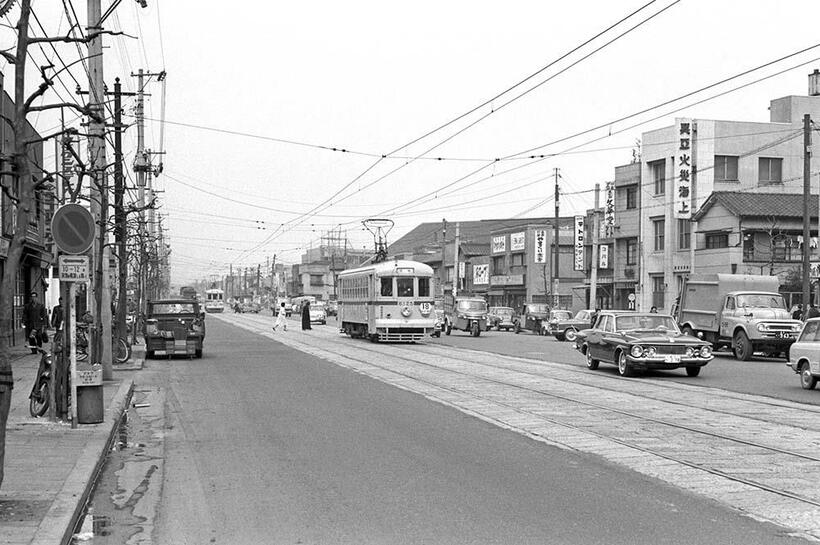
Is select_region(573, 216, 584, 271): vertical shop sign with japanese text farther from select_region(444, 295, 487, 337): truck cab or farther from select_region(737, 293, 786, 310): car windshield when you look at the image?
select_region(737, 293, 786, 310): car windshield

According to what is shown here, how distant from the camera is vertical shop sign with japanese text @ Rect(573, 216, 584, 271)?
6397 centimetres

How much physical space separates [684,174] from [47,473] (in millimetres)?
44913

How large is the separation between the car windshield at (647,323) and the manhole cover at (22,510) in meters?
17.2

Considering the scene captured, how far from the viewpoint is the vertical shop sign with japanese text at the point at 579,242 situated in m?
64.0

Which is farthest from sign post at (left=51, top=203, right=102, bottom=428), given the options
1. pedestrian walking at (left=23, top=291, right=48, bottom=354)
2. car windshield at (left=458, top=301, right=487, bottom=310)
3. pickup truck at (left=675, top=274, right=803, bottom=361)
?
car windshield at (left=458, top=301, right=487, bottom=310)

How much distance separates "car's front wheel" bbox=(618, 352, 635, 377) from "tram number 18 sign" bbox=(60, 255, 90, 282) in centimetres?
1343

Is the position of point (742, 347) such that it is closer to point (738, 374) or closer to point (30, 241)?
Answer: point (738, 374)

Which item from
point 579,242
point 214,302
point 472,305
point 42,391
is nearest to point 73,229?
point 42,391

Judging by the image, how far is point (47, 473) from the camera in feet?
30.4

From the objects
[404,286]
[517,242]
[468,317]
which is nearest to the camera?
[404,286]

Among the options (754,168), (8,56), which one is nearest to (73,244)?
(8,56)

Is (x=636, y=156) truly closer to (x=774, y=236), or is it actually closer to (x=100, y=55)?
(x=774, y=236)

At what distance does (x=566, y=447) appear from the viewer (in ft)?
36.8

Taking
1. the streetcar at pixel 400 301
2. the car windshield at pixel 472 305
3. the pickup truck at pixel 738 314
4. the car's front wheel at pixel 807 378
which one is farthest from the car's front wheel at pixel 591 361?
the car windshield at pixel 472 305
